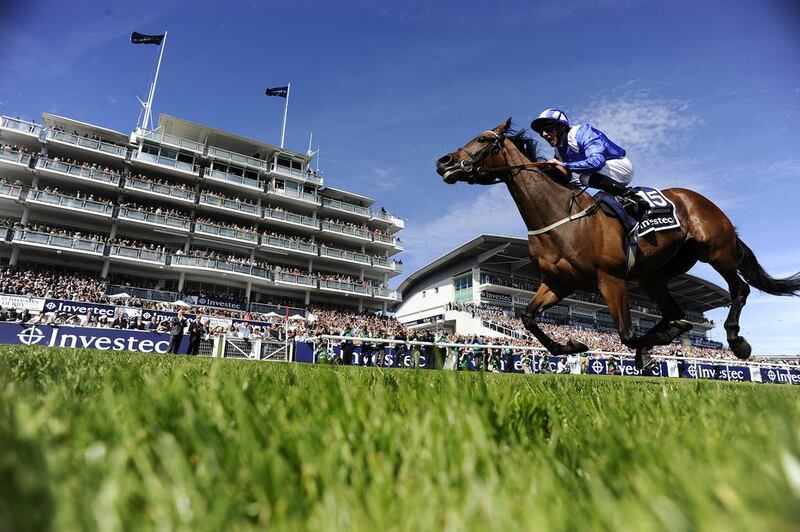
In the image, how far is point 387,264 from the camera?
58.6 meters

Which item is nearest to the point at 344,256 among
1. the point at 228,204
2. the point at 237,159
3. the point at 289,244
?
the point at 289,244

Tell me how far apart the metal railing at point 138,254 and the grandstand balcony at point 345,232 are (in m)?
18.6

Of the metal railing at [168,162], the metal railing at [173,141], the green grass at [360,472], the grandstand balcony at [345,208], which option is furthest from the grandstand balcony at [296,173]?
the green grass at [360,472]

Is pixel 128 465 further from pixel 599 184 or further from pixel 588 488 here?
pixel 599 184

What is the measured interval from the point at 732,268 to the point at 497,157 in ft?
12.0

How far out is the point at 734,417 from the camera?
1.68m

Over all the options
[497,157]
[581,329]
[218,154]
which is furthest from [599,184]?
[581,329]

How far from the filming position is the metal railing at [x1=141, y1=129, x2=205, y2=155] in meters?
47.6

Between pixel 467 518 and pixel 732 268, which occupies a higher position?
pixel 732 268

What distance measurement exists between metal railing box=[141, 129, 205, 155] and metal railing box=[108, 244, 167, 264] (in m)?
13.4

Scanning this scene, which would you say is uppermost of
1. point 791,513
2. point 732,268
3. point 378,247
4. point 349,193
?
point 349,193

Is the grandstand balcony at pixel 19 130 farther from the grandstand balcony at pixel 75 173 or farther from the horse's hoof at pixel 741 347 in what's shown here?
the horse's hoof at pixel 741 347

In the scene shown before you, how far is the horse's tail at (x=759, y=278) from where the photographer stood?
636cm

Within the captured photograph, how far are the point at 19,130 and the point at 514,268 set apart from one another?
61708 millimetres
